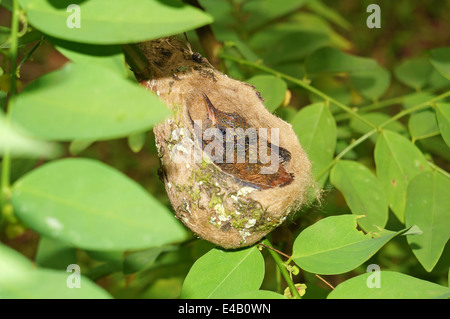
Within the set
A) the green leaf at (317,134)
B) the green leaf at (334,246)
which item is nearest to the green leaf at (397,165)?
the green leaf at (317,134)

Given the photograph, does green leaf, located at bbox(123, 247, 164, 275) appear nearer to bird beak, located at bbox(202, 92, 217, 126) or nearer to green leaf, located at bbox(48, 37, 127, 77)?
bird beak, located at bbox(202, 92, 217, 126)

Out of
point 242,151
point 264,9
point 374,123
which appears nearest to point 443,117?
point 374,123

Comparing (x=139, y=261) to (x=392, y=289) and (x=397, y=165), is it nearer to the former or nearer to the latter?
(x=392, y=289)

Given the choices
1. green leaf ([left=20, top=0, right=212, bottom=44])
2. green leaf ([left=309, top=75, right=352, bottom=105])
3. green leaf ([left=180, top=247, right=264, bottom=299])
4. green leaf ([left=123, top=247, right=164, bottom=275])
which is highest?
green leaf ([left=20, top=0, right=212, bottom=44])

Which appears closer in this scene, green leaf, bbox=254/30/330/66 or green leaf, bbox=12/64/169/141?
green leaf, bbox=12/64/169/141

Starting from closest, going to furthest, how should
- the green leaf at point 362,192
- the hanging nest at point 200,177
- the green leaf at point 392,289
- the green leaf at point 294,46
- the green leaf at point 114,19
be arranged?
the green leaf at point 114,19, the green leaf at point 392,289, the hanging nest at point 200,177, the green leaf at point 362,192, the green leaf at point 294,46

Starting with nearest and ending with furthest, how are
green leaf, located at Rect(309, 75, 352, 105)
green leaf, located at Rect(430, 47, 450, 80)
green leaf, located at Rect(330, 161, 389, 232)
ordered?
green leaf, located at Rect(330, 161, 389, 232)
green leaf, located at Rect(430, 47, 450, 80)
green leaf, located at Rect(309, 75, 352, 105)

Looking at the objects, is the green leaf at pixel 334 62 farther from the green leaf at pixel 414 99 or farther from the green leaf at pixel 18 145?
the green leaf at pixel 18 145

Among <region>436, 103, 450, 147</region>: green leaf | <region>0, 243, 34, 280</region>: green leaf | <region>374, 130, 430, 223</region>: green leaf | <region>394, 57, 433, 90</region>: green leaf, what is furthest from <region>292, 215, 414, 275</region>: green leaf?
<region>394, 57, 433, 90</region>: green leaf
